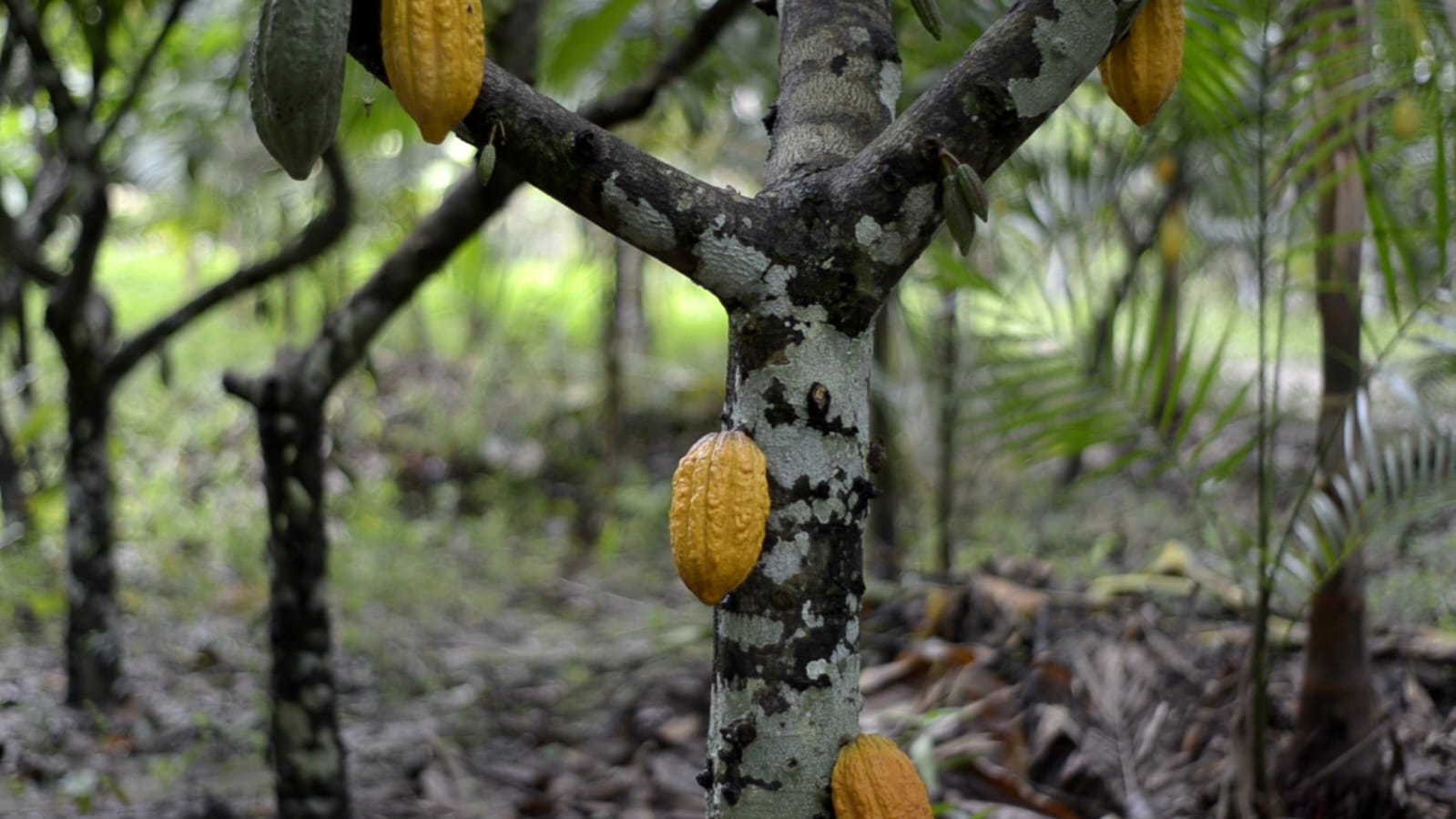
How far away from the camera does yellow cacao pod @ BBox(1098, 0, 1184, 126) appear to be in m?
1.02

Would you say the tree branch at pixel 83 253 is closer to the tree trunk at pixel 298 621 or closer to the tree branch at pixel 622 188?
the tree trunk at pixel 298 621

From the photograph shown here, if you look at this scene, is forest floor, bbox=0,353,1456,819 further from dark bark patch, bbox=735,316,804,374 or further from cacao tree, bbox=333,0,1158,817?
dark bark patch, bbox=735,316,804,374

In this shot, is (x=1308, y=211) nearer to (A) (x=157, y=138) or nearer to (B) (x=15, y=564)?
(A) (x=157, y=138)

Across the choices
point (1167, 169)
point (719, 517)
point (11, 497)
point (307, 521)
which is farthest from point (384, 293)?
point (1167, 169)

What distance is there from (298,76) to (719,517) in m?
0.47

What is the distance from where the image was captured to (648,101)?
6.64 feet

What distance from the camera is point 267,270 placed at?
2.41 m

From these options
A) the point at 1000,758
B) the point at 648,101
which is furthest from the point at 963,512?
the point at 648,101

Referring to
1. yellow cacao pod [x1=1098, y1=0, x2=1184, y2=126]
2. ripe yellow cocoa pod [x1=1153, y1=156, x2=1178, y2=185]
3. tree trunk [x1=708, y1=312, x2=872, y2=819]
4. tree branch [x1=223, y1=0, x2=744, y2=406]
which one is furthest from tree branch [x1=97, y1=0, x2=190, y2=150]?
ripe yellow cocoa pod [x1=1153, y1=156, x2=1178, y2=185]

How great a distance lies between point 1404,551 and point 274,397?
3.29 meters

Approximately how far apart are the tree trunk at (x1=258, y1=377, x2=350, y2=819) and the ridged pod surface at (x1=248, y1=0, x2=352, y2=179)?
1084mm

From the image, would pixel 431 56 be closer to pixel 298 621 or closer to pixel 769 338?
pixel 769 338

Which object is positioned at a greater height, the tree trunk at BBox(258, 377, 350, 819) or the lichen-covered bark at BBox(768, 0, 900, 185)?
the lichen-covered bark at BBox(768, 0, 900, 185)

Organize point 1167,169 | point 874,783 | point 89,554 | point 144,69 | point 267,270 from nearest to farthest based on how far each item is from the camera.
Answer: point 874,783, point 267,270, point 144,69, point 89,554, point 1167,169
